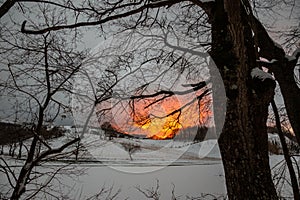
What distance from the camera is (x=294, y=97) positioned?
380 cm

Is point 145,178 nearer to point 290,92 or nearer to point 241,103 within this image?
point 290,92

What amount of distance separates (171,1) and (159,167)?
362 inches

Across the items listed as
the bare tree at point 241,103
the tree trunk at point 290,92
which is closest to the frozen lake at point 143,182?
the tree trunk at point 290,92

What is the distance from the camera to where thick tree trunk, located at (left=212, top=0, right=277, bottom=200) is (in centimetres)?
205

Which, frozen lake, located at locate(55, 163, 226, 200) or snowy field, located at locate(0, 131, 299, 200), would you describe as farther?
frozen lake, located at locate(55, 163, 226, 200)

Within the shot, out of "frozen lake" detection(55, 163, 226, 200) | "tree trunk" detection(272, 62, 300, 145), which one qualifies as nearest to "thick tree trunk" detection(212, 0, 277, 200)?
"tree trunk" detection(272, 62, 300, 145)

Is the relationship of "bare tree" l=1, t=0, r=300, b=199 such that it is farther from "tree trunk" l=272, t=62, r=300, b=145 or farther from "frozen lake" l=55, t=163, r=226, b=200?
"frozen lake" l=55, t=163, r=226, b=200

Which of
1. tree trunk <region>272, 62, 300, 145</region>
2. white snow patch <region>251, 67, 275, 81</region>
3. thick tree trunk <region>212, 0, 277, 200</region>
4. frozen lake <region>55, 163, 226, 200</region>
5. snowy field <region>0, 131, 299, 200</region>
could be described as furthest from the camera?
frozen lake <region>55, 163, 226, 200</region>

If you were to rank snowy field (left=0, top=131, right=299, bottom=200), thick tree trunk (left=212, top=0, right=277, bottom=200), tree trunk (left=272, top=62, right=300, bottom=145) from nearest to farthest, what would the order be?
thick tree trunk (left=212, top=0, right=277, bottom=200) → tree trunk (left=272, top=62, right=300, bottom=145) → snowy field (left=0, top=131, right=299, bottom=200)

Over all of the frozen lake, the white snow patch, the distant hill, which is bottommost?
the frozen lake

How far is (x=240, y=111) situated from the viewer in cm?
217

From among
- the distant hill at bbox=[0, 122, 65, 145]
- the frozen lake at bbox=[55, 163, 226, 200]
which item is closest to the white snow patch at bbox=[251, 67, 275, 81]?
the distant hill at bbox=[0, 122, 65, 145]

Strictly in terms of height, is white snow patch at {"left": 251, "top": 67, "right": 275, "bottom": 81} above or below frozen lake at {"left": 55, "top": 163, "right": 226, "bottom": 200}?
above

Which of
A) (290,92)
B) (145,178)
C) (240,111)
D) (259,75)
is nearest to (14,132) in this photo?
(240,111)
